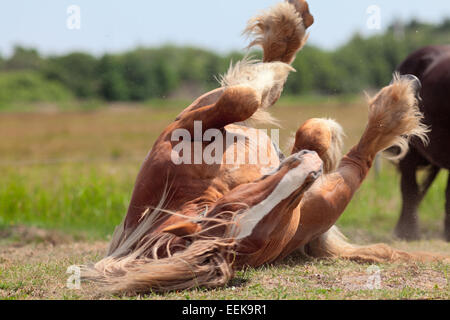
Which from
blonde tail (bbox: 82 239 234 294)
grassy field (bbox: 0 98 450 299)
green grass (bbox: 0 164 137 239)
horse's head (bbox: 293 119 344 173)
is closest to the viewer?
blonde tail (bbox: 82 239 234 294)

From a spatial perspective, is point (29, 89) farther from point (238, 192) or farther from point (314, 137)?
point (238, 192)

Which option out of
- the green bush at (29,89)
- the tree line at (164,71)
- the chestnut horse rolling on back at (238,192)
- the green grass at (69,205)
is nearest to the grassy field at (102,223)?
the green grass at (69,205)

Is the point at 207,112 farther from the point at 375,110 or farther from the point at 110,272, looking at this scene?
the point at 375,110

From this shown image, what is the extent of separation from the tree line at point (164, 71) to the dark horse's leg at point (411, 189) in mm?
12869

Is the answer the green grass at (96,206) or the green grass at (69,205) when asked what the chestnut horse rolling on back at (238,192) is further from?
the green grass at (69,205)

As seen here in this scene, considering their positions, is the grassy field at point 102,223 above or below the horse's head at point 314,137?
below

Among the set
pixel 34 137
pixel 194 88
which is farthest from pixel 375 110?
pixel 194 88

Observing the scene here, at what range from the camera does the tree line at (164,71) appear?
21078 mm

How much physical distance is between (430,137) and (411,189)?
843 mm

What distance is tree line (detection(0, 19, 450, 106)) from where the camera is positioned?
2108 cm

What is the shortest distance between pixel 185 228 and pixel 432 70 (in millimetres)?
3842

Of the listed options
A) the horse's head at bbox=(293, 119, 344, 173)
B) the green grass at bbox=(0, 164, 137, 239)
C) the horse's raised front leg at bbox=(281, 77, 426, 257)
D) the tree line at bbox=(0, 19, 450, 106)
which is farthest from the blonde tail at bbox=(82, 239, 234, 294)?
the tree line at bbox=(0, 19, 450, 106)

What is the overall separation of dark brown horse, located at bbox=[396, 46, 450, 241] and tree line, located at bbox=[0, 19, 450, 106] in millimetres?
12881

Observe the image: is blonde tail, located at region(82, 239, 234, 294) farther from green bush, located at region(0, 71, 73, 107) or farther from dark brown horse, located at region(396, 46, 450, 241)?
green bush, located at region(0, 71, 73, 107)
